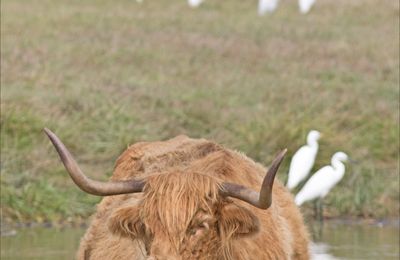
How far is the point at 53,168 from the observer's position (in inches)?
595

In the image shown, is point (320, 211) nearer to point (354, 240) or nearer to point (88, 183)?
point (354, 240)

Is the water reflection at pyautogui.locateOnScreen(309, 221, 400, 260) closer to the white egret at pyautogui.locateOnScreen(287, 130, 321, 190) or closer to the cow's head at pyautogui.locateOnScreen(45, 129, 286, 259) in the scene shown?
the white egret at pyautogui.locateOnScreen(287, 130, 321, 190)

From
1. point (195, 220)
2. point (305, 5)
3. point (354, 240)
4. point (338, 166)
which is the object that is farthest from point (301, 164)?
point (305, 5)

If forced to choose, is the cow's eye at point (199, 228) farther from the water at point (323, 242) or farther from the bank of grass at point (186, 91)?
the bank of grass at point (186, 91)

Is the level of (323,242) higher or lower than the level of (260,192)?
lower

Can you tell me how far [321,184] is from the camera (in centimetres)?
1483

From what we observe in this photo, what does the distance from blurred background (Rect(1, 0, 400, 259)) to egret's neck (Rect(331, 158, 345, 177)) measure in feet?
1.43

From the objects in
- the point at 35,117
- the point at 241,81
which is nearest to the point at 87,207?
the point at 35,117

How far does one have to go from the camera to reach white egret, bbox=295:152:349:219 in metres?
14.8

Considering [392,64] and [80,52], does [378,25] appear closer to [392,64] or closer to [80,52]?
[392,64]

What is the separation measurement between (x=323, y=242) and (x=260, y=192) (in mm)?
7211

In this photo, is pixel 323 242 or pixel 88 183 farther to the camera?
pixel 323 242

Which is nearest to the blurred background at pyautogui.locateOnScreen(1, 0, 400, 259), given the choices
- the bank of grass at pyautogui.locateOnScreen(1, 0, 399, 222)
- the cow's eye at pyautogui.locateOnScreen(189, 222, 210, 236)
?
the bank of grass at pyautogui.locateOnScreen(1, 0, 399, 222)

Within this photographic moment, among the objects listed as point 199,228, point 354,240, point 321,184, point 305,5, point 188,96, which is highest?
point 305,5
